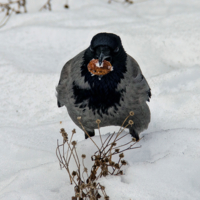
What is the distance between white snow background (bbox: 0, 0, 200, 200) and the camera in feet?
7.90

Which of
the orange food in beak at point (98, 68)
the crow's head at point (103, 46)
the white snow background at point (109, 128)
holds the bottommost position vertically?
the white snow background at point (109, 128)

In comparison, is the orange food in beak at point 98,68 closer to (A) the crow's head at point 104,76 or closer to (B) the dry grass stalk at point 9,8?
(A) the crow's head at point 104,76

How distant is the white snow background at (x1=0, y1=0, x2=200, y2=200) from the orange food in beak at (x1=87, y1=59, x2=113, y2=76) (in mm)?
738

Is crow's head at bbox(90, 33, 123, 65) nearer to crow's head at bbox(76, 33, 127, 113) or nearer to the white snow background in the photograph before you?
crow's head at bbox(76, 33, 127, 113)

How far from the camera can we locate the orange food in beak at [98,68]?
8.12 feet

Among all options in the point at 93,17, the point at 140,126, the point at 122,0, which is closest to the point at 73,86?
the point at 140,126

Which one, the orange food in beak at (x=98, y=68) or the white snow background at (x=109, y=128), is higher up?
the orange food in beak at (x=98, y=68)

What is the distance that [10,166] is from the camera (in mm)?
2949

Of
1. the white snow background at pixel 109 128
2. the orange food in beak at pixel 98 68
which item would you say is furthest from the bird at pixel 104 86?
the white snow background at pixel 109 128

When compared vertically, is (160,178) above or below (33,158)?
above

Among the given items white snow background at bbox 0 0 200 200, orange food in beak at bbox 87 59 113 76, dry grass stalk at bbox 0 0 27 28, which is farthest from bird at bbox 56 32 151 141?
dry grass stalk at bbox 0 0 27 28

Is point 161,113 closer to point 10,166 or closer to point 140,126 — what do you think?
point 140,126

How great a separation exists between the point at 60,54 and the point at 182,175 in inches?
118

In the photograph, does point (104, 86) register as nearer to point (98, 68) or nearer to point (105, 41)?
point (98, 68)
